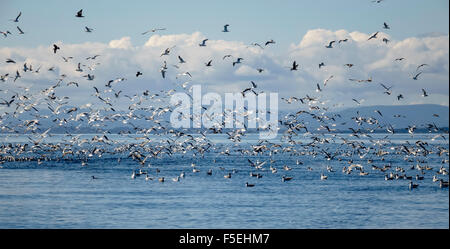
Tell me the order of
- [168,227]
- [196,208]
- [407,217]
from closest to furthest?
1. [168,227]
2. [407,217]
3. [196,208]

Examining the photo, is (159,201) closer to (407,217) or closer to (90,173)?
(407,217)

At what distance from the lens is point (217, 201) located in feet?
163

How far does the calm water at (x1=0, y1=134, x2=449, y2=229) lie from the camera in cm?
4047

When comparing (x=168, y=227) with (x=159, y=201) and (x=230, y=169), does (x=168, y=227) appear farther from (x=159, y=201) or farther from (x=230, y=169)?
(x=230, y=169)

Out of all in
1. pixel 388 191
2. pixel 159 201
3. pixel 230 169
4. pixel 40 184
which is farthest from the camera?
pixel 230 169

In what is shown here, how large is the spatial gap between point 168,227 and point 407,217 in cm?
1717

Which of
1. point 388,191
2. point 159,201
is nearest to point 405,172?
point 388,191

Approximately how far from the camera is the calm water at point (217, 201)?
133 ft

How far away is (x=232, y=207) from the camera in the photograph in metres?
46.5

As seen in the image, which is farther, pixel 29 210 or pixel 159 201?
pixel 159 201

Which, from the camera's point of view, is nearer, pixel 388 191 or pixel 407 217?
pixel 407 217

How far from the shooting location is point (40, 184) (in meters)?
61.1

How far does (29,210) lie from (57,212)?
7.83 feet
